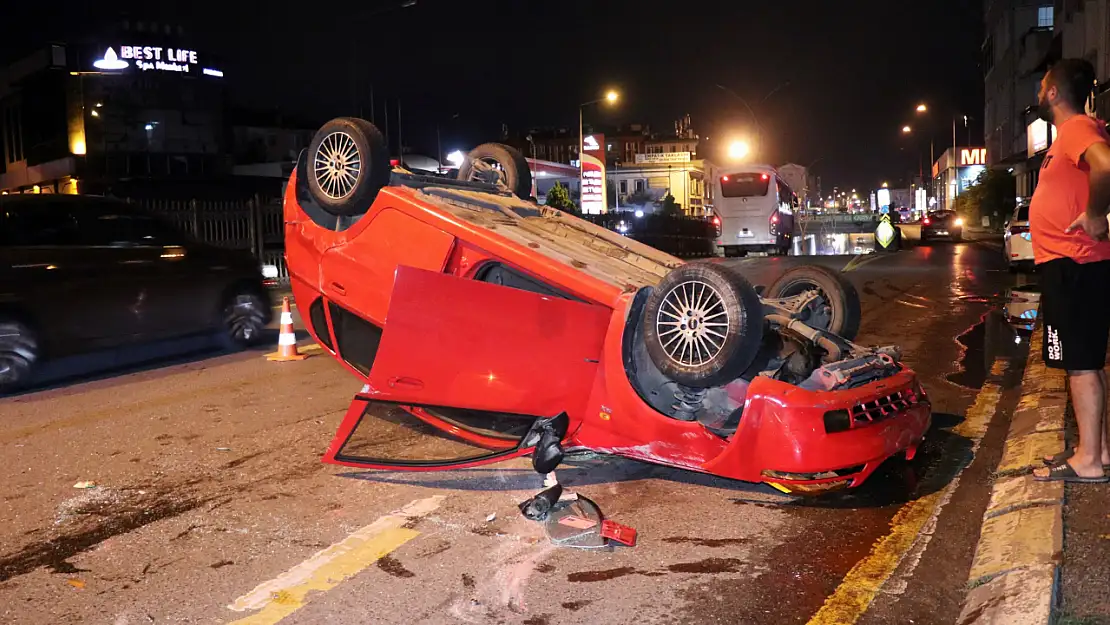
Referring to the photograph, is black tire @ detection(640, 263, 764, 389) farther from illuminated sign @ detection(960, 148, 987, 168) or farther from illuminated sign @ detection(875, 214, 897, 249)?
illuminated sign @ detection(960, 148, 987, 168)

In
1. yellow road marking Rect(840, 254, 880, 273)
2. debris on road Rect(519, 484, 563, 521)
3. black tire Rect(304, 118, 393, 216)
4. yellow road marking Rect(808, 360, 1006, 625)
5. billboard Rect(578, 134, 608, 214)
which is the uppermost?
billboard Rect(578, 134, 608, 214)

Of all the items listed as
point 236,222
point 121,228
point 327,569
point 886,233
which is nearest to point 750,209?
point 886,233

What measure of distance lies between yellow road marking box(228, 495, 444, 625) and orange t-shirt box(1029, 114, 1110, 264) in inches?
128

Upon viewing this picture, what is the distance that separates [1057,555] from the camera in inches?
129

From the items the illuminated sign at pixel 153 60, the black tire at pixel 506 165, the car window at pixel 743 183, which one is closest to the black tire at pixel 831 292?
the black tire at pixel 506 165

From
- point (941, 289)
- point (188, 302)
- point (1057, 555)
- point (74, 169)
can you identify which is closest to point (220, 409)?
point (188, 302)

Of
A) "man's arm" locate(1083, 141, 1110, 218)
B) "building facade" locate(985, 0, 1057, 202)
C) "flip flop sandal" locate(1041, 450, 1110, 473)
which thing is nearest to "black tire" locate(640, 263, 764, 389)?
"man's arm" locate(1083, 141, 1110, 218)

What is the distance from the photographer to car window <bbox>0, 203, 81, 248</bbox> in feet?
25.1

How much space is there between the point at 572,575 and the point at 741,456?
1001 millimetres

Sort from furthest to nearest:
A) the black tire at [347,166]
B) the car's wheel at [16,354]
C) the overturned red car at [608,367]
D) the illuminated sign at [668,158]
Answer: the illuminated sign at [668,158], the car's wheel at [16,354], the black tire at [347,166], the overturned red car at [608,367]

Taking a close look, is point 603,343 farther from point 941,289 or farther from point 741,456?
point 941,289

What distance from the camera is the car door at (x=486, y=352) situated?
165 inches

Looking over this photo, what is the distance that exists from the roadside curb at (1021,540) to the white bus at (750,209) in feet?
88.5

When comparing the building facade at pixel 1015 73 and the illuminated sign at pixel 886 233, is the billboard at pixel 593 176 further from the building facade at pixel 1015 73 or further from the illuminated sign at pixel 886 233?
the building facade at pixel 1015 73
